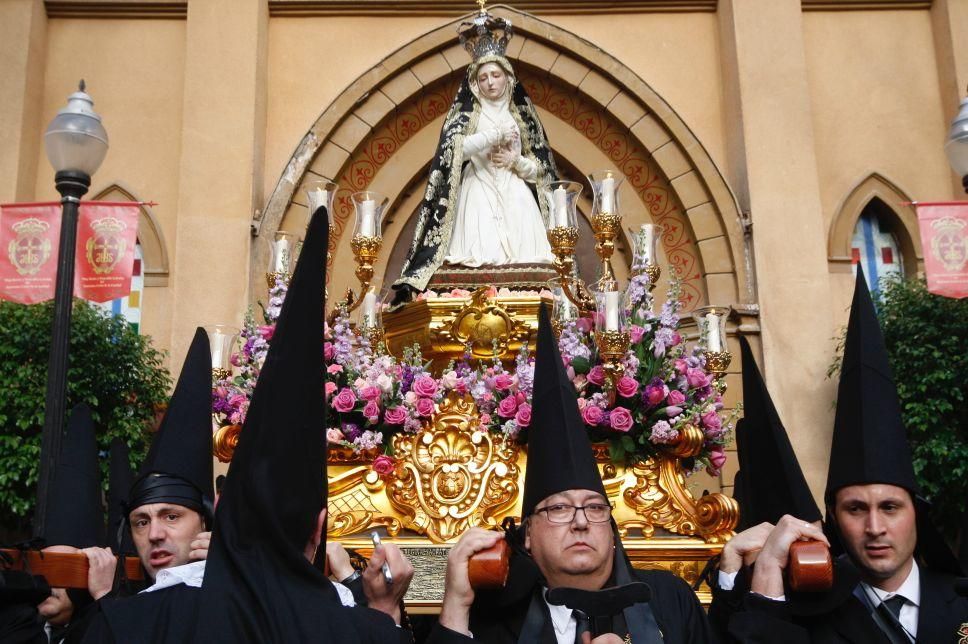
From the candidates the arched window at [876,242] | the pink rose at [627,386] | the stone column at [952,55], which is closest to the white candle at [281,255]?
the pink rose at [627,386]

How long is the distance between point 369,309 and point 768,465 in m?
3.40

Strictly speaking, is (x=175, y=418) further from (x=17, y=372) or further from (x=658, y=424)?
(x=17, y=372)

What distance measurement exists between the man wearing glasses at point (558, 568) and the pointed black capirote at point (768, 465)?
547 millimetres

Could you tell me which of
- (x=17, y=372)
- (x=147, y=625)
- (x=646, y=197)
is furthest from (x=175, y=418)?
(x=646, y=197)

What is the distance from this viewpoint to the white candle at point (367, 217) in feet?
19.7

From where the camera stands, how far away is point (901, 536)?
3.32m

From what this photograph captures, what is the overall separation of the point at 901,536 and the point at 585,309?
272cm

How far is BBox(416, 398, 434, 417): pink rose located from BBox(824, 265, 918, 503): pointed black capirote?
218cm

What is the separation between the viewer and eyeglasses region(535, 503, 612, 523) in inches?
123

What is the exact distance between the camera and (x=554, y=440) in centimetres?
324

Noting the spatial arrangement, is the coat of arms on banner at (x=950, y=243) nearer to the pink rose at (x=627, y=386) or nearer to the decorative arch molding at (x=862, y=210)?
the decorative arch molding at (x=862, y=210)

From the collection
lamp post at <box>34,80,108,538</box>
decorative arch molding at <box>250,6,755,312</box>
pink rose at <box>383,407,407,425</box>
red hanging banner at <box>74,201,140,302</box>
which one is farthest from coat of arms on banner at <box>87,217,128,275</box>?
pink rose at <box>383,407,407,425</box>

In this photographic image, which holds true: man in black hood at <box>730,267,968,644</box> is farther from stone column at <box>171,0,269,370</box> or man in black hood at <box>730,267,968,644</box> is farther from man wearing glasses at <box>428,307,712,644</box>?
stone column at <box>171,0,269,370</box>

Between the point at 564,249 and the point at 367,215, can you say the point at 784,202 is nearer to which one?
the point at 564,249
